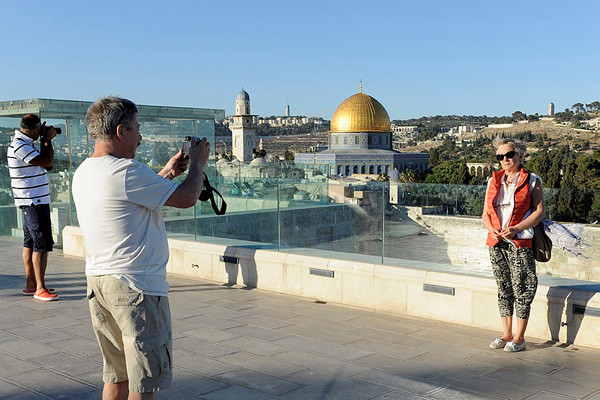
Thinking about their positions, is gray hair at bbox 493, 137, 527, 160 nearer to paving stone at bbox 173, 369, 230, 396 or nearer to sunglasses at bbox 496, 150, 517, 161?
sunglasses at bbox 496, 150, 517, 161

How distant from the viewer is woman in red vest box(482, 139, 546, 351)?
498cm

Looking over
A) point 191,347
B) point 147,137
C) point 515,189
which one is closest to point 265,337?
point 191,347

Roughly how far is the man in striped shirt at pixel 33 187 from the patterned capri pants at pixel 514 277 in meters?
4.13

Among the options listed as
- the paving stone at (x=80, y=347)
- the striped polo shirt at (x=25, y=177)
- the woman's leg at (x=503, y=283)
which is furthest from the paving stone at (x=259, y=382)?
the striped polo shirt at (x=25, y=177)

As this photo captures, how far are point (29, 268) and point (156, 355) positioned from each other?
4.51 metres

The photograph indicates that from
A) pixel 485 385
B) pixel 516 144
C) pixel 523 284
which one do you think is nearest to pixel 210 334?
pixel 485 385

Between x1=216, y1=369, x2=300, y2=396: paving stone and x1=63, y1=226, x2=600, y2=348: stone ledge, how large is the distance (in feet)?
7.10

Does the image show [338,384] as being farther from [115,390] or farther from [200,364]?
[115,390]

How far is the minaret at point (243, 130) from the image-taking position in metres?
119

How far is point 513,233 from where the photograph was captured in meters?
4.98

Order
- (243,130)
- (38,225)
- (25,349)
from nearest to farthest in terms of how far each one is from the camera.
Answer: (25,349), (38,225), (243,130)

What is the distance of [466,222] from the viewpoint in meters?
6.52

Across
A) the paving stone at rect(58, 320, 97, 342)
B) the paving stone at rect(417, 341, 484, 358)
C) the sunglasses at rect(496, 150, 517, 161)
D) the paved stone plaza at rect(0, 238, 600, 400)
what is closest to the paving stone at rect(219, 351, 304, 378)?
the paved stone plaza at rect(0, 238, 600, 400)

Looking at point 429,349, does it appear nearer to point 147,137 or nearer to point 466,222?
point 466,222
